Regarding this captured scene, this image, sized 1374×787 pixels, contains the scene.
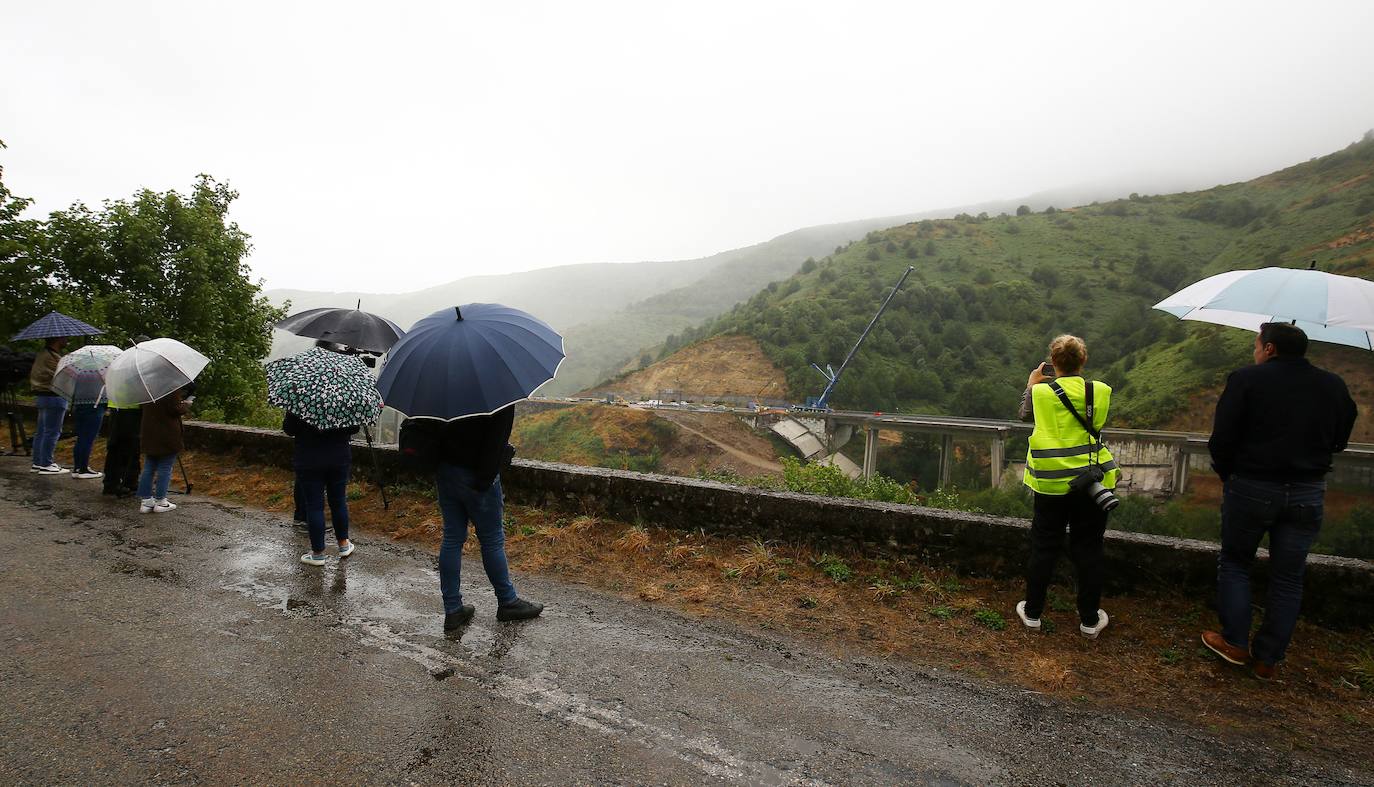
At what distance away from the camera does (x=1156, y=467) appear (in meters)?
41.7

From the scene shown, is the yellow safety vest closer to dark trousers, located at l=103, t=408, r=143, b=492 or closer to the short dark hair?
the short dark hair

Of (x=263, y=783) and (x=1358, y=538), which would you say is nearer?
(x=263, y=783)

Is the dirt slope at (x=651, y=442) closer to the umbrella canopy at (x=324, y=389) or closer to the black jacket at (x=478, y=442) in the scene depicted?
the umbrella canopy at (x=324, y=389)

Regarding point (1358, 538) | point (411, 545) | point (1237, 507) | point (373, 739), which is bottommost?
point (1358, 538)

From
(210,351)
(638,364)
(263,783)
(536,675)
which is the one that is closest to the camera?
(263,783)

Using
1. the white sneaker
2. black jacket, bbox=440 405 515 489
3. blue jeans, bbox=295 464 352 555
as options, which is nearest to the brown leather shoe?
the white sneaker

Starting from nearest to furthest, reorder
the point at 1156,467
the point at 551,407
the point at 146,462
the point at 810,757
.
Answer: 1. the point at 810,757
2. the point at 146,462
3. the point at 1156,467
4. the point at 551,407

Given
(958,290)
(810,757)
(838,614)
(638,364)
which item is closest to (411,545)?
(838,614)

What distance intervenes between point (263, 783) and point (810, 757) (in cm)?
209

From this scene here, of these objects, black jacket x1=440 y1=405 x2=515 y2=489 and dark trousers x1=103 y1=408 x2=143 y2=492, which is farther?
dark trousers x1=103 y1=408 x2=143 y2=492

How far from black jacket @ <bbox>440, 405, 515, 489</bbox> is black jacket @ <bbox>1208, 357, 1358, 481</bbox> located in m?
3.83

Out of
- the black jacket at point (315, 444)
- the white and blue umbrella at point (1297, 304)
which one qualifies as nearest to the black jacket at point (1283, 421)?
the white and blue umbrella at point (1297, 304)

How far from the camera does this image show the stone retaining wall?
12.4 ft

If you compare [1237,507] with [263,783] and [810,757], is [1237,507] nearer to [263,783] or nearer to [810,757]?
[810,757]
